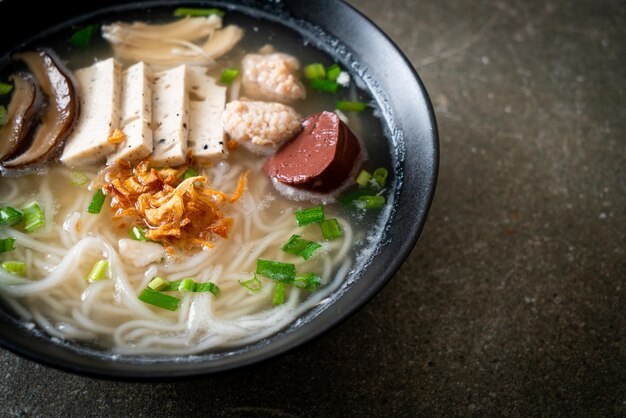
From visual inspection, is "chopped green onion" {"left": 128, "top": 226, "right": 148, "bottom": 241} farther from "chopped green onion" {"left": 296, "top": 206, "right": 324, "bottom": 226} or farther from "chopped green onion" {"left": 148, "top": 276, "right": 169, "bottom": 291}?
"chopped green onion" {"left": 296, "top": 206, "right": 324, "bottom": 226}

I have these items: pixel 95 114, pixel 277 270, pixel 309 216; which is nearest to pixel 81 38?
pixel 95 114

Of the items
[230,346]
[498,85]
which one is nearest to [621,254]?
[498,85]

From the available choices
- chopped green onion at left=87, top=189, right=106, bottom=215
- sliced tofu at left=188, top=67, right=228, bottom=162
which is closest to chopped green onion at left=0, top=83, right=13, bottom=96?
chopped green onion at left=87, top=189, right=106, bottom=215

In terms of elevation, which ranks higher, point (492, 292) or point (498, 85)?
point (498, 85)

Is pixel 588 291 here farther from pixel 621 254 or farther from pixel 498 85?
pixel 498 85

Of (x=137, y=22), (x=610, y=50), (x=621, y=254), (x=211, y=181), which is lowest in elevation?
(x=621, y=254)

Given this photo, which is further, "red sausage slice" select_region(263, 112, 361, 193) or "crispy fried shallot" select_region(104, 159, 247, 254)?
"red sausage slice" select_region(263, 112, 361, 193)

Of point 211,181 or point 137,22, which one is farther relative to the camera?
point 137,22
